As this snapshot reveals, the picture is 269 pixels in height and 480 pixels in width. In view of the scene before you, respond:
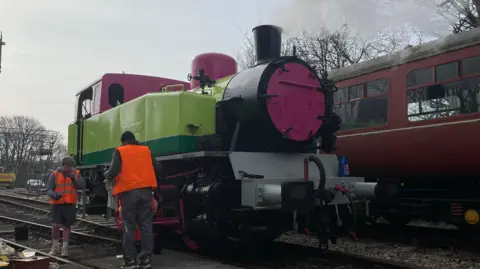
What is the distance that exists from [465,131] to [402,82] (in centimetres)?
147

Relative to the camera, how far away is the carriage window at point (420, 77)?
728cm

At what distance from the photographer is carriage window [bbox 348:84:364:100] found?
8500mm

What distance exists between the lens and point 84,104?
31.9ft

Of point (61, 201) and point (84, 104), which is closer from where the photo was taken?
point (61, 201)

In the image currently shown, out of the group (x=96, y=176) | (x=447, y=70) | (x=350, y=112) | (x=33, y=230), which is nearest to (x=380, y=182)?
(x=447, y=70)

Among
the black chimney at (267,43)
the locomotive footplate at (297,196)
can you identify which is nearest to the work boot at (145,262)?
the locomotive footplate at (297,196)

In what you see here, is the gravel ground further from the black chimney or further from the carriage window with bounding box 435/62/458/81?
the black chimney

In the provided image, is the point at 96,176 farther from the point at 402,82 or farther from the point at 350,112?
the point at 402,82

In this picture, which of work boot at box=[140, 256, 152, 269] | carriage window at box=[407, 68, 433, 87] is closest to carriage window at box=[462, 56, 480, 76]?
carriage window at box=[407, 68, 433, 87]

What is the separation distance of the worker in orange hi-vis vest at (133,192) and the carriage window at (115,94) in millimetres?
3570

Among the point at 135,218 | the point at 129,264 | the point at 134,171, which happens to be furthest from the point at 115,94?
the point at 129,264

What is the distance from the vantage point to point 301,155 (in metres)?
6.25

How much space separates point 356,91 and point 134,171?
16.1ft

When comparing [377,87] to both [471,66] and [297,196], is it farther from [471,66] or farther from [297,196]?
[297,196]
